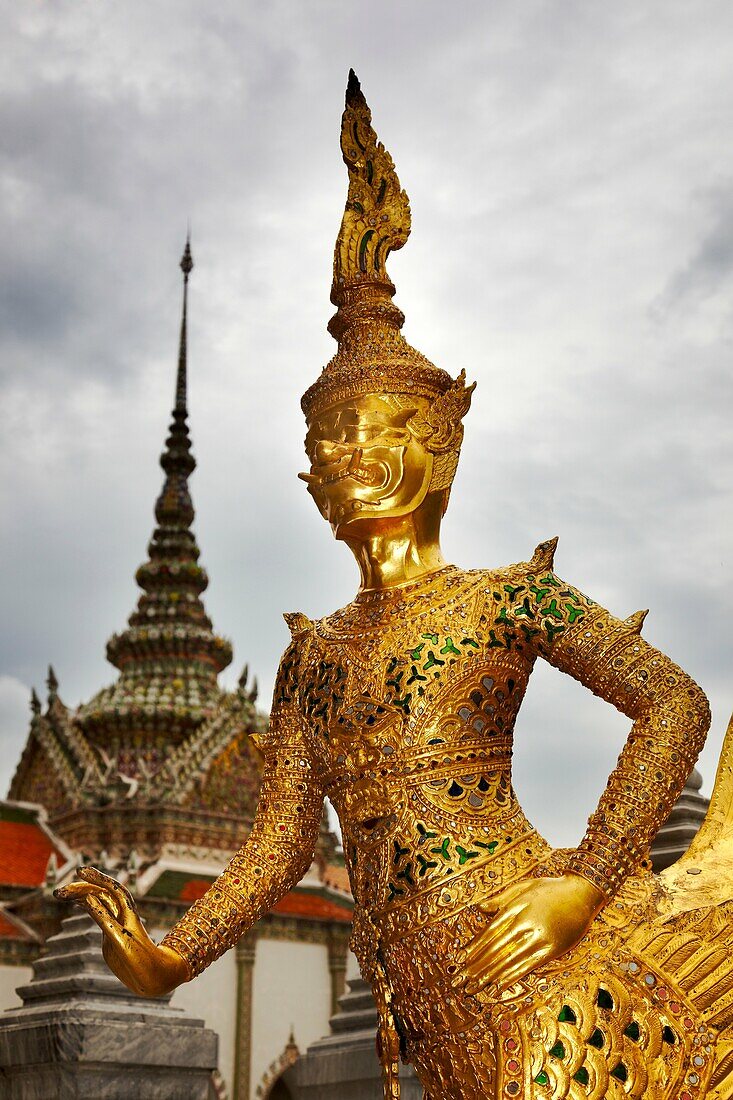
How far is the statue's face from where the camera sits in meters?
3.16

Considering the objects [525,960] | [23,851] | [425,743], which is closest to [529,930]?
[525,960]

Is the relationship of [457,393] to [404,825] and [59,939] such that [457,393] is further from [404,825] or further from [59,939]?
[59,939]

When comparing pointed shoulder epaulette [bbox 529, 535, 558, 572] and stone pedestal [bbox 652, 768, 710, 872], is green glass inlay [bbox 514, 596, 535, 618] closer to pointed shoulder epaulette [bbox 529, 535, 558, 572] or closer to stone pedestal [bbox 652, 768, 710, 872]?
pointed shoulder epaulette [bbox 529, 535, 558, 572]

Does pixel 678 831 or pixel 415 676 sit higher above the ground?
pixel 678 831

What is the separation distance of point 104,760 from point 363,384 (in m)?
14.3

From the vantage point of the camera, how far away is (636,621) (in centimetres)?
298

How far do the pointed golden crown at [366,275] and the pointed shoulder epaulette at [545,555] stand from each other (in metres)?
0.46

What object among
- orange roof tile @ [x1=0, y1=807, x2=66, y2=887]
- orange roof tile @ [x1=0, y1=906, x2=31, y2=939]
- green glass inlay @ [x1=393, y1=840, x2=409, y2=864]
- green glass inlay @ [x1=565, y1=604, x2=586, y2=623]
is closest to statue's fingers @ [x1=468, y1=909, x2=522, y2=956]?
green glass inlay @ [x1=393, y1=840, x2=409, y2=864]

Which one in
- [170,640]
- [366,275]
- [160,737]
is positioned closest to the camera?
[366,275]

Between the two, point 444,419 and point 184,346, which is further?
point 184,346

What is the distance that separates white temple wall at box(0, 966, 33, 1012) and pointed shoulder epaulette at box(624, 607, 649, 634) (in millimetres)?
12601

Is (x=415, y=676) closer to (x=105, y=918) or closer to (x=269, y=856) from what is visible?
(x=269, y=856)

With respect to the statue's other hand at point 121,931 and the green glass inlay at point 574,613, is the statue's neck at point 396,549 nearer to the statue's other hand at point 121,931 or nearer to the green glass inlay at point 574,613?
the green glass inlay at point 574,613

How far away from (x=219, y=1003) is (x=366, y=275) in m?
12.9
